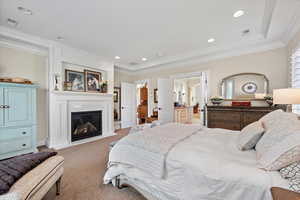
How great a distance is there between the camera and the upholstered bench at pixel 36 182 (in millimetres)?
1024

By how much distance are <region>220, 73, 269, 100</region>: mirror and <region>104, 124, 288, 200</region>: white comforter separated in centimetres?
250

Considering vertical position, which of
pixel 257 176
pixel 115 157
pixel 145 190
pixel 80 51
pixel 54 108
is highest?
pixel 80 51

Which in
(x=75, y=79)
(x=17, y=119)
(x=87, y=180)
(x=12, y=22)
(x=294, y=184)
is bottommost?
(x=87, y=180)

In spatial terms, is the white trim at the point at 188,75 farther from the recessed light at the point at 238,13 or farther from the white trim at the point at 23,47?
the white trim at the point at 23,47

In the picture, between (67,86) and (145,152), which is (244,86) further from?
(67,86)

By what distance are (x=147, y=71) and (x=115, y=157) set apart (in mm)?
4486

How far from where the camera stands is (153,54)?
4324mm

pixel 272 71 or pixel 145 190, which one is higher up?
pixel 272 71

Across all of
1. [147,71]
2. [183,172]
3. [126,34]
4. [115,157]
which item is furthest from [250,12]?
[147,71]

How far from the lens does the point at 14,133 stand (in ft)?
8.75

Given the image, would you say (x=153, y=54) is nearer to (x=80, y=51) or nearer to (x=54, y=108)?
(x=80, y=51)

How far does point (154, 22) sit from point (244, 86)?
2954mm

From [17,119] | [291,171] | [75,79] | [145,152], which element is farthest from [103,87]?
[291,171]

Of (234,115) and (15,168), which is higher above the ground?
(234,115)
